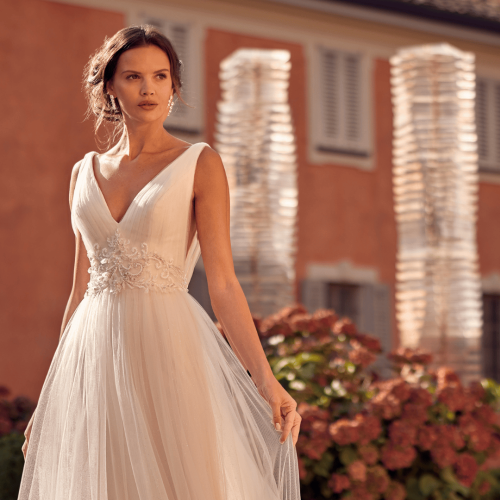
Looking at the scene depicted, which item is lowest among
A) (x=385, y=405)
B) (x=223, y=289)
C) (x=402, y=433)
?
(x=402, y=433)

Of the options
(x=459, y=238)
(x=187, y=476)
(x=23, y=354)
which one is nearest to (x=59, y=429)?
(x=187, y=476)

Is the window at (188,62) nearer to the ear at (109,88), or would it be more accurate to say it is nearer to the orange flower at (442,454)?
the orange flower at (442,454)

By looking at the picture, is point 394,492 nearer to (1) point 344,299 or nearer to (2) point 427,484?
(2) point 427,484

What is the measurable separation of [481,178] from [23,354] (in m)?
7.11

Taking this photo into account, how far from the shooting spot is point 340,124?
12.5 metres

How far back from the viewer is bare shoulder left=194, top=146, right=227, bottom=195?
2438 mm

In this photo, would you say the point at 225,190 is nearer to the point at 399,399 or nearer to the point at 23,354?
the point at 399,399

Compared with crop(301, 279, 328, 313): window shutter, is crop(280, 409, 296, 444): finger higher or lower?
lower

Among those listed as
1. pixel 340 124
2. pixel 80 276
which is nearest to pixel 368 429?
pixel 80 276

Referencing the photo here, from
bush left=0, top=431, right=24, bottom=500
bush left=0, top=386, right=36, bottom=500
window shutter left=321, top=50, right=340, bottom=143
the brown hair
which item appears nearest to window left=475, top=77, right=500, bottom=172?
window shutter left=321, top=50, right=340, bottom=143

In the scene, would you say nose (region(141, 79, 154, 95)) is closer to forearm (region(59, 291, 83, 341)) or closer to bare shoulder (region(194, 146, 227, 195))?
bare shoulder (region(194, 146, 227, 195))

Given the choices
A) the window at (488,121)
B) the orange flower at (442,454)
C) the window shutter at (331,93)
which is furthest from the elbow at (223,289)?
the window at (488,121)

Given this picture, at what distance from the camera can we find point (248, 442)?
7.88 ft

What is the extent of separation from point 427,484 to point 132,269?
3.41 m
